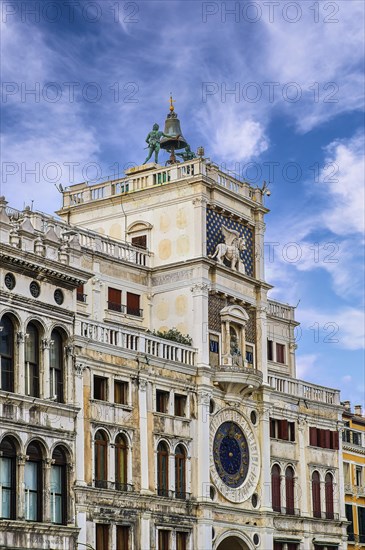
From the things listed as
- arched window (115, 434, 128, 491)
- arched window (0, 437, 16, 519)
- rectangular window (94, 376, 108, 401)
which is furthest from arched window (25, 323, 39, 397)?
arched window (115, 434, 128, 491)

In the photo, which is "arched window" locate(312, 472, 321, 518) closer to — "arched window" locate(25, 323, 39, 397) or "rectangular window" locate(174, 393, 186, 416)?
"rectangular window" locate(174, 393, 186, 416)

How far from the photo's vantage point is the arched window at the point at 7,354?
149 feet

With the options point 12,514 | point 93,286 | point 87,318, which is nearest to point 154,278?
point 93,286

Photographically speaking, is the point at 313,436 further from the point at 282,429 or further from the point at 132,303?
the point at 132,303

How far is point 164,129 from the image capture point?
64438mm

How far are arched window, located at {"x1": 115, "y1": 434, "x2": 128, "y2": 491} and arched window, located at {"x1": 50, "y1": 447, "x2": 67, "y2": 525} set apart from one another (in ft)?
11.5

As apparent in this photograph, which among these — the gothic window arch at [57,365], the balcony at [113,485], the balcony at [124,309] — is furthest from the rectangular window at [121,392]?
the balcony at [124,309]

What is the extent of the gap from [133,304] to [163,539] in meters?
11.5

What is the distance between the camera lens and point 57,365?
48438 mm

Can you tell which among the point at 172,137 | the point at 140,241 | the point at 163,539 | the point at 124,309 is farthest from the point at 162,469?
the point at 172,137

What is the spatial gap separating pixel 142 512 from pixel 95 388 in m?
5.62

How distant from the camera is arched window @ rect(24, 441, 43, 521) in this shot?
149ft

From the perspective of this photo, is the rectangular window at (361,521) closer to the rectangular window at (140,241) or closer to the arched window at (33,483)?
the rectangular window at (140,241)

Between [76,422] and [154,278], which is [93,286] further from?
[76,422]
